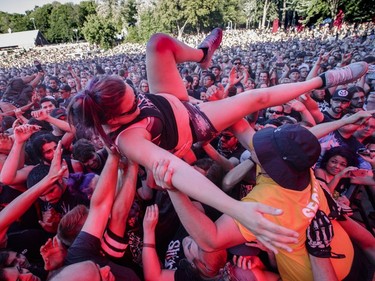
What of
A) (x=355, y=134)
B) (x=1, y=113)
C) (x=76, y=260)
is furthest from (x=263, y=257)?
(x=1, y=113)

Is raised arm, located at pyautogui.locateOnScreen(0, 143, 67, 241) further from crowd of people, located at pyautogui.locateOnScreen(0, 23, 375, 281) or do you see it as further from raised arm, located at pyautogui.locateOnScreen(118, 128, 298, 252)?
raised arm, located at pyautogui.locateOnScreen(118, 128, 298, 252)

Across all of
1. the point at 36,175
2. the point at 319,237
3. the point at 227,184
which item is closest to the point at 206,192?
the point at 319,237

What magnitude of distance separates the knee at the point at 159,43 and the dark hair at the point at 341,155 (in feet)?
5.32

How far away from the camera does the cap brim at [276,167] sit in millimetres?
1356

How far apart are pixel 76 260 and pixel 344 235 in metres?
1.40

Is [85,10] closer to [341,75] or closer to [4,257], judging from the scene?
[341,75]

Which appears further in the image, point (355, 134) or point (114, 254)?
point (355, 134)

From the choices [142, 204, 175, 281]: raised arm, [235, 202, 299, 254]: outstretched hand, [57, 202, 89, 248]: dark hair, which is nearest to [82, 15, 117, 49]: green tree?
[57, 202, 89, 248]: dark hair

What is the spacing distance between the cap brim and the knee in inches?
40.1

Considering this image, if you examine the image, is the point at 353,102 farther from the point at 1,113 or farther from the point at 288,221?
the point at 1,113

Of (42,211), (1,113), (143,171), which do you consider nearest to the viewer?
(42,211)

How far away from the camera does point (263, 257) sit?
163cm

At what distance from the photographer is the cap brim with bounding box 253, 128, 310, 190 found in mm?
1356

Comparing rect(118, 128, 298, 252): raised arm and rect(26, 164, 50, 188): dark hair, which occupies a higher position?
rect(118, 128, 298, 252): raised arm
